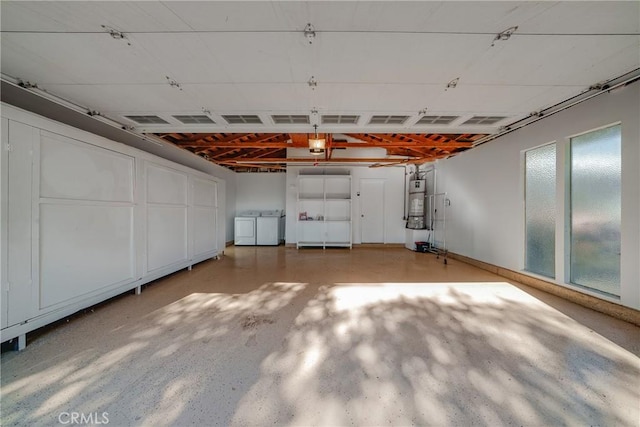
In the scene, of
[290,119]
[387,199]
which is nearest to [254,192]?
[387,199]

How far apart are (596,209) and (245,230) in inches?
293

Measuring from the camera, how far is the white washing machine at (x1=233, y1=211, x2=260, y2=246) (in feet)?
23.9

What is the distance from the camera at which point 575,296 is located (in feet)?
9.12

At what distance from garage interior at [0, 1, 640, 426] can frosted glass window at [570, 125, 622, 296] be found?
0.02m

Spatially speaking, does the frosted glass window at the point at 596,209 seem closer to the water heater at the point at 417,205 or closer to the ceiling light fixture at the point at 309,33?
the ceiling light fixture at the point at 309,33

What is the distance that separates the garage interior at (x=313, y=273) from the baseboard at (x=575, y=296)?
20 millimetres

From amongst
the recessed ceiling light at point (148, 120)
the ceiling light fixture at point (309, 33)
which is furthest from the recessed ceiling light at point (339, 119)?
the recessed ceiling light at point (148, 120)

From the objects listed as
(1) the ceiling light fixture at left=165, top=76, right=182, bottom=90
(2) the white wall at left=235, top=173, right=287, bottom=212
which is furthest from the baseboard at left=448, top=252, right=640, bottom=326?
(2) the white wall at left=235, top=173, right=287, bottom=212

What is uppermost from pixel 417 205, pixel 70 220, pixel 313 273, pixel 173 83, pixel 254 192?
pixel 173 83

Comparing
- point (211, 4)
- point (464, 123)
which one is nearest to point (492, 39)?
point (464, 123)

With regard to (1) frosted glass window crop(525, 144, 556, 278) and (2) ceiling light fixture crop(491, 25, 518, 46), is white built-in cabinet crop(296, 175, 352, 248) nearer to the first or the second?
(1) frosted glass window crop(525, 144, 556, 278)

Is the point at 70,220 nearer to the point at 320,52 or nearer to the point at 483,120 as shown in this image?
the point at 320,52

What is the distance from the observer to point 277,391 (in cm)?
139

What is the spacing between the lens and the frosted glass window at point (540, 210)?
3.17 metres
